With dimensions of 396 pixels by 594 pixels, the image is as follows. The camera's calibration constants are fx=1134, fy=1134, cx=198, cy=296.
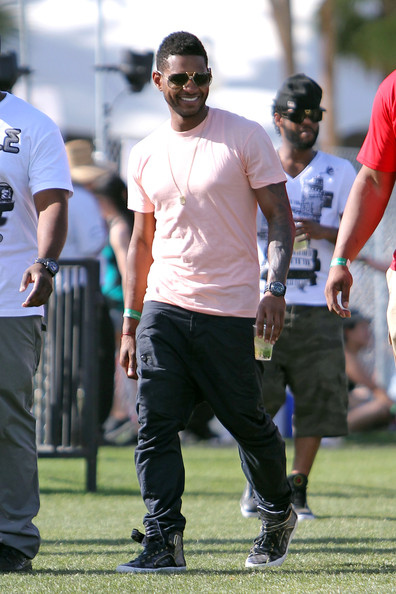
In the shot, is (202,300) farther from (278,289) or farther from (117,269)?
(117,269)

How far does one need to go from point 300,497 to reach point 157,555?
1.95 m

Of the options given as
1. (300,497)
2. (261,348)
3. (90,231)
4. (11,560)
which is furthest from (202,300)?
(90,231)

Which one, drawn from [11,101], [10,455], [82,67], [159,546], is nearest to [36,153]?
A: [11,101]

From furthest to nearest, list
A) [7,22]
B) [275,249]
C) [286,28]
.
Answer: [286,28], [7,22], [275,249]

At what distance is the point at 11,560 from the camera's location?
4.54m

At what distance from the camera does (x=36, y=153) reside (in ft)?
15.3

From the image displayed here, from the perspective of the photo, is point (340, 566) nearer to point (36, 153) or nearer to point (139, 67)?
point (36, 153)

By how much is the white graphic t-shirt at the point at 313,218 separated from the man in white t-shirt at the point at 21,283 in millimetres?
1934

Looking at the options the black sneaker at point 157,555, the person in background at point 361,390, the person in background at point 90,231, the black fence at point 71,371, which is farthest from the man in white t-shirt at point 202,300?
the person in background at point 361,390

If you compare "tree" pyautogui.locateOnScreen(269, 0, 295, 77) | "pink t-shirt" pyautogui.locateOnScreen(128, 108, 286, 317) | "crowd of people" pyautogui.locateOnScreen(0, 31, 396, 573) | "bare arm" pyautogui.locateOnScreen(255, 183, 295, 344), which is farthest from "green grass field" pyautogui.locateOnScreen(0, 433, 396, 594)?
"tree" pyautogui.locateOnScreen(269, 0, 295, 77)

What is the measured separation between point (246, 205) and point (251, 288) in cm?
34

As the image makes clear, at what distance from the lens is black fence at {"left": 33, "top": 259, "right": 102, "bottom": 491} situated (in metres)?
7.47

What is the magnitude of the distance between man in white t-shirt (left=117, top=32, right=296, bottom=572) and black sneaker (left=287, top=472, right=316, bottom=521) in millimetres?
1510

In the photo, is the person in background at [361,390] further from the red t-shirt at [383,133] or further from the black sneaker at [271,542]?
the red t-shirt at [383,133]
